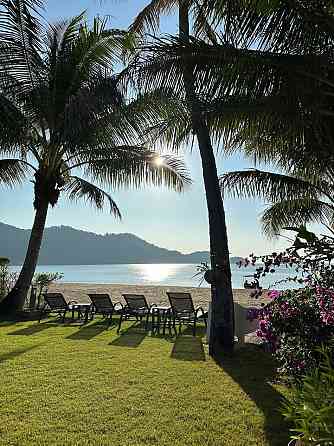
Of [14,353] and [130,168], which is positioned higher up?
[130,168]

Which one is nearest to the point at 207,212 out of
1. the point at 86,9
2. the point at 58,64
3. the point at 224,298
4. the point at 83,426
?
the point at 224,298

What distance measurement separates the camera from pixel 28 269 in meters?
10.9

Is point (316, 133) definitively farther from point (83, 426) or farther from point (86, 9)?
point (86, 9)

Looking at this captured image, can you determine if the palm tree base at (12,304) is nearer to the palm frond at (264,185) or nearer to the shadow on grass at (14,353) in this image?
the shadow on grass at (14,353)

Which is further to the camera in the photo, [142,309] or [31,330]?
[142,309]

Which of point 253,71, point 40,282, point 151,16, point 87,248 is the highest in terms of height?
point 151,16

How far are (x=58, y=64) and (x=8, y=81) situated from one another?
1400 mm

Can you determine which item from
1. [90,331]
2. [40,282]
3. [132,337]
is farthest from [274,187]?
[40,282]

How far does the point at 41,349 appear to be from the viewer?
6.77m

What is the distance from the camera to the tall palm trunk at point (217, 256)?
6840 mm

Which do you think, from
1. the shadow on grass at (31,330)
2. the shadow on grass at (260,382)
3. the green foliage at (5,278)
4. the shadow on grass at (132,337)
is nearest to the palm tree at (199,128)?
the shadow on grass at (260,382)

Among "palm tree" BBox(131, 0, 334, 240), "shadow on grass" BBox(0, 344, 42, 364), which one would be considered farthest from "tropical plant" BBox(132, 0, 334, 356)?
"shadow on grass" BBox(0, 344, 42, 364)

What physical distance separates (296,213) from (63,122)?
6.62 metres

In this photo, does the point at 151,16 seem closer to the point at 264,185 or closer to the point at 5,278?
the point at 264,185
